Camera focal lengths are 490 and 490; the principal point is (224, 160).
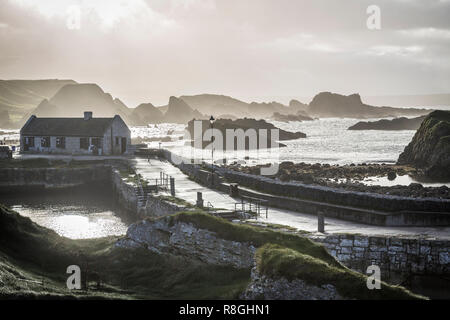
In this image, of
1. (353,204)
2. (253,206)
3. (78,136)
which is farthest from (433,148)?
(253,206)

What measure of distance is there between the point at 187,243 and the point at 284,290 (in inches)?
244

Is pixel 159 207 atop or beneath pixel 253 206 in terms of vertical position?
beneath

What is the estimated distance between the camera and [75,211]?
137 ft

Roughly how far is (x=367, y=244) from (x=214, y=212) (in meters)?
7.90

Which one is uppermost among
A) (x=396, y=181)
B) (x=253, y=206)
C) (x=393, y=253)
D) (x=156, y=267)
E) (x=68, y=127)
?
(x=68, y=127)

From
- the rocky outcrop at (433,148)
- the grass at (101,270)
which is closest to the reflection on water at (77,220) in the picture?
the grass at (101,270)

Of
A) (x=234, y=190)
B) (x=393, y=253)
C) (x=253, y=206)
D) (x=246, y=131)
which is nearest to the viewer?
(x=393, y=253)

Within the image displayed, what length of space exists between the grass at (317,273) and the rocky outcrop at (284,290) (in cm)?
13

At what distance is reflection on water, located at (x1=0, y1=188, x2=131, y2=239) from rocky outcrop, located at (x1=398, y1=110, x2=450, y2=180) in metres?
40.0

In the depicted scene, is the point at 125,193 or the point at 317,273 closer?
the point at 317,273

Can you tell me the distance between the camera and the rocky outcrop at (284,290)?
46.0 feet

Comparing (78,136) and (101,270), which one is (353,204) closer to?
(101,270)

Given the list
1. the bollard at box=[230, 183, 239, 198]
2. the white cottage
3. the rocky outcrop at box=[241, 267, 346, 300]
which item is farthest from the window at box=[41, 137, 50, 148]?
the rocky outcrop at box=[241, 267, 346, 300]

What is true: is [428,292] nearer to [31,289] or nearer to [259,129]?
[31,289]
